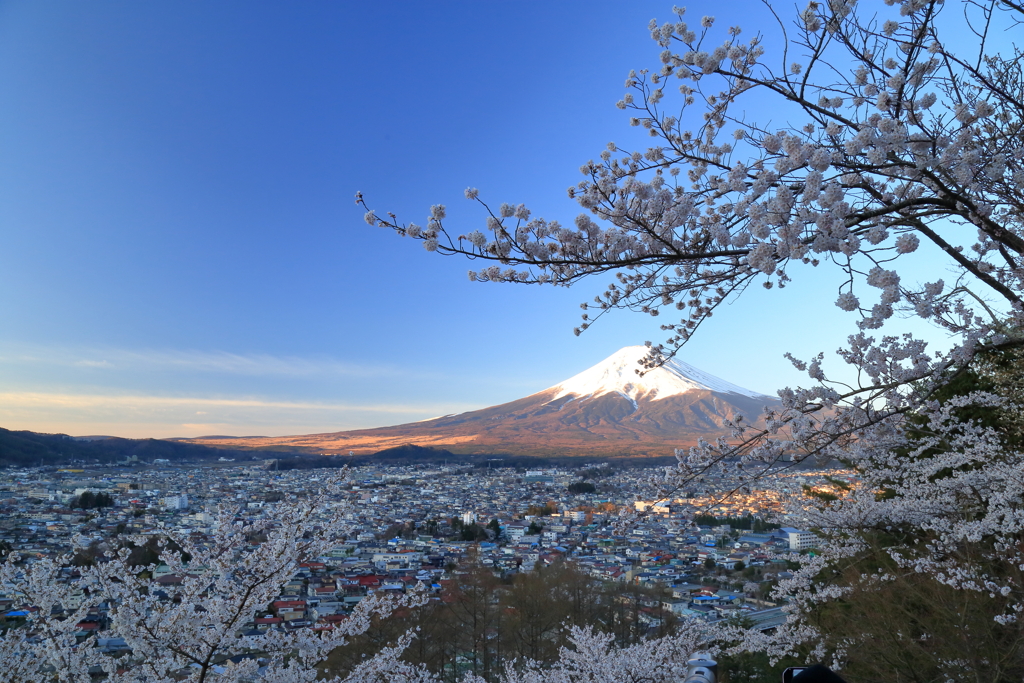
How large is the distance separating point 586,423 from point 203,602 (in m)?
46.3

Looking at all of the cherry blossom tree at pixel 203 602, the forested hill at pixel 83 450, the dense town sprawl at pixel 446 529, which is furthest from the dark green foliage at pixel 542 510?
the cherry blossom tree at pixel 203 602

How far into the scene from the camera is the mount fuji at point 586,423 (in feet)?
123

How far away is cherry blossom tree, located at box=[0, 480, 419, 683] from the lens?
8.00ft

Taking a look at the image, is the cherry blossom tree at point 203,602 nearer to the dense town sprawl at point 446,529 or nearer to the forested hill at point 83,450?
the dense town sprawl at point 446,529

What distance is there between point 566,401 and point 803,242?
179 ft

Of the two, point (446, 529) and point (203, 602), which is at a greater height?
point (203, 602)

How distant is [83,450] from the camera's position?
48.0ft

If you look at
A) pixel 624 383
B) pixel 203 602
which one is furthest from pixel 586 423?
pixel 203 602

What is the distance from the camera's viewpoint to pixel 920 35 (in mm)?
2248

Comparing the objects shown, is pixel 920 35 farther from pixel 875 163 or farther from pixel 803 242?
pixel 803 242

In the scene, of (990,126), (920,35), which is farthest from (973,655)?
(920,35)

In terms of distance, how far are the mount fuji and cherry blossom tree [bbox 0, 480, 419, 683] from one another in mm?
28976

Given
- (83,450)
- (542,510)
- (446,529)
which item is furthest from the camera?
(542,510)

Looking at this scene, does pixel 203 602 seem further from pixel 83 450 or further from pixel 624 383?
pixel 624 383
